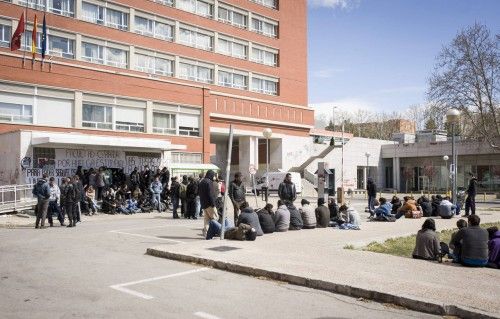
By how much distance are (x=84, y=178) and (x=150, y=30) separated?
24011 mm

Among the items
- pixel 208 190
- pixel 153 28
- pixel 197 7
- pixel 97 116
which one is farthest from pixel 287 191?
pixel 197 7

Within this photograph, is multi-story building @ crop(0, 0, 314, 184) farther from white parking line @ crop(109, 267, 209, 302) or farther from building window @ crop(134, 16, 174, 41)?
white parking line @ crop(109, 267, 209, 302)

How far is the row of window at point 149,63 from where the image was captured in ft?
125

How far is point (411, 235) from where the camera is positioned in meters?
15.2

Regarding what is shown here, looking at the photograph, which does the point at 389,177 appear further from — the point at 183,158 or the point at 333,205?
the point at 333,205

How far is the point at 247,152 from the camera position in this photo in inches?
2069

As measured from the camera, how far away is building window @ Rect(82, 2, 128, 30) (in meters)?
40.2

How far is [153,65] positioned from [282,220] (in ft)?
109

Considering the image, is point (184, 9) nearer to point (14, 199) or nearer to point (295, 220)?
point (14, 199)

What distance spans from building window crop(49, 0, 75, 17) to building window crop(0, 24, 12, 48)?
3.82 m

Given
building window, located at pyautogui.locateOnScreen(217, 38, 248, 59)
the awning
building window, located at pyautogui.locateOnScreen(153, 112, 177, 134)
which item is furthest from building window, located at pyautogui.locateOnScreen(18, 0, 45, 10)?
building window, located at pyautogui.locateOnScreen(217, 38, 248, 59)

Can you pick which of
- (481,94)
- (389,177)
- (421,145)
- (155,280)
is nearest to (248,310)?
(155,280)

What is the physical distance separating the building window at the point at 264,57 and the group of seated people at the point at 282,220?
38825mm

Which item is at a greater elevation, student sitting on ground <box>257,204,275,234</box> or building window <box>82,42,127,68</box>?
building window <box>82,42,127,68</box>
